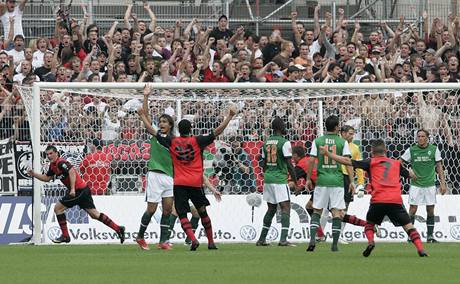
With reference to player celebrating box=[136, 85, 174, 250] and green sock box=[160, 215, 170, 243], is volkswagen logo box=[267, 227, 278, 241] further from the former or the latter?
green sock box=[160, 215, 170, 243]

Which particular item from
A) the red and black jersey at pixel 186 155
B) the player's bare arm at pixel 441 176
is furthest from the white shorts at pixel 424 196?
the red and black jersey at pixel 186 155

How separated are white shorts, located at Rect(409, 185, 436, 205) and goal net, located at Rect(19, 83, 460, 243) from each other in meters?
1.87

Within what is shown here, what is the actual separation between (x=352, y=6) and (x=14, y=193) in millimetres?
14258

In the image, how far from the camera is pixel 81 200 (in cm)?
2098

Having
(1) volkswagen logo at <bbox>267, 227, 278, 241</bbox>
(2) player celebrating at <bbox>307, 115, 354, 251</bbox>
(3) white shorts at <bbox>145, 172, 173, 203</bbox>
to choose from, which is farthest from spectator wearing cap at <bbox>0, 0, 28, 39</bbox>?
(2) player celebrating at <bbox>307, 115, 354, 251</bbox>

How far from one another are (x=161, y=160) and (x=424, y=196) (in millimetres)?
5878

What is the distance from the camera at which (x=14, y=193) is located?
925 inches

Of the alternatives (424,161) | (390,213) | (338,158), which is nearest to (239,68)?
(424,161)

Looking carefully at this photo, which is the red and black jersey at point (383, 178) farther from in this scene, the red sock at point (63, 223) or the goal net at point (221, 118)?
the red sock at point (63, 223)

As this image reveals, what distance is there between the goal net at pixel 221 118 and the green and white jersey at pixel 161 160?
3190 millimetres

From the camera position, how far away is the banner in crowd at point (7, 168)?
23.5 m

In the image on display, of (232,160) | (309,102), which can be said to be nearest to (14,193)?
(232,160)

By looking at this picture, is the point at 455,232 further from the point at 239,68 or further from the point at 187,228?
the point at 187,228

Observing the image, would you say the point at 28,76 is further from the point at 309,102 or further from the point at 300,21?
the point at 300,21
